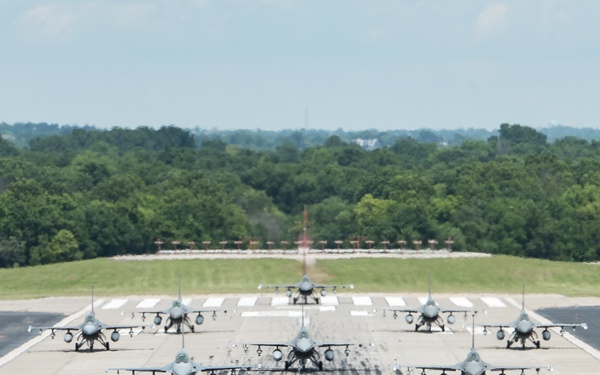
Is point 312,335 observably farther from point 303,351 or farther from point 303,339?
point 303,351

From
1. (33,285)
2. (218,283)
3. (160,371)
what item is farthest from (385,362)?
(33,285)

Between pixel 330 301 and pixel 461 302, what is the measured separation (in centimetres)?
1377

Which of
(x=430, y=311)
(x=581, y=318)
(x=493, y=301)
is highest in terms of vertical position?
(x=430, y=311)

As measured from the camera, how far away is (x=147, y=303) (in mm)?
130375

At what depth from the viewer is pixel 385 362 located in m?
91.5

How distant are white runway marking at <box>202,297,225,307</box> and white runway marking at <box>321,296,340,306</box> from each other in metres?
10.8

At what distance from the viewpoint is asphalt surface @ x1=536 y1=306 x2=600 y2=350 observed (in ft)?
349

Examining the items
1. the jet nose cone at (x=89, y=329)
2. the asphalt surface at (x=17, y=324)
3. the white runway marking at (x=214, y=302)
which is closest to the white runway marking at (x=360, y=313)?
the white runway marking at (x=214, y=302)

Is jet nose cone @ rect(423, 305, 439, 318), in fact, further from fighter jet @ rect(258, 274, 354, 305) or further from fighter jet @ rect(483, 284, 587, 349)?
fighter jet @ rect(258, 274, 354, 305)

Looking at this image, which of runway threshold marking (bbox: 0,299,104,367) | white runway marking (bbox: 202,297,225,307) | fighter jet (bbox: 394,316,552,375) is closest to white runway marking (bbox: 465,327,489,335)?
fighter jet (bbox: 394,316,552,375)

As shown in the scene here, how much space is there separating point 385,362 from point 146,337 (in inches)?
936

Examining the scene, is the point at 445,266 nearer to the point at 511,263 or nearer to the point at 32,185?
the point at 511,263

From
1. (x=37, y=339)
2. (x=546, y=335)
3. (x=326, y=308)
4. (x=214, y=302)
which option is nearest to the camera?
(x=546, y=335)

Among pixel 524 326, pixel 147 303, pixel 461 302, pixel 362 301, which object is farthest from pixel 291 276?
pixel 524 326
